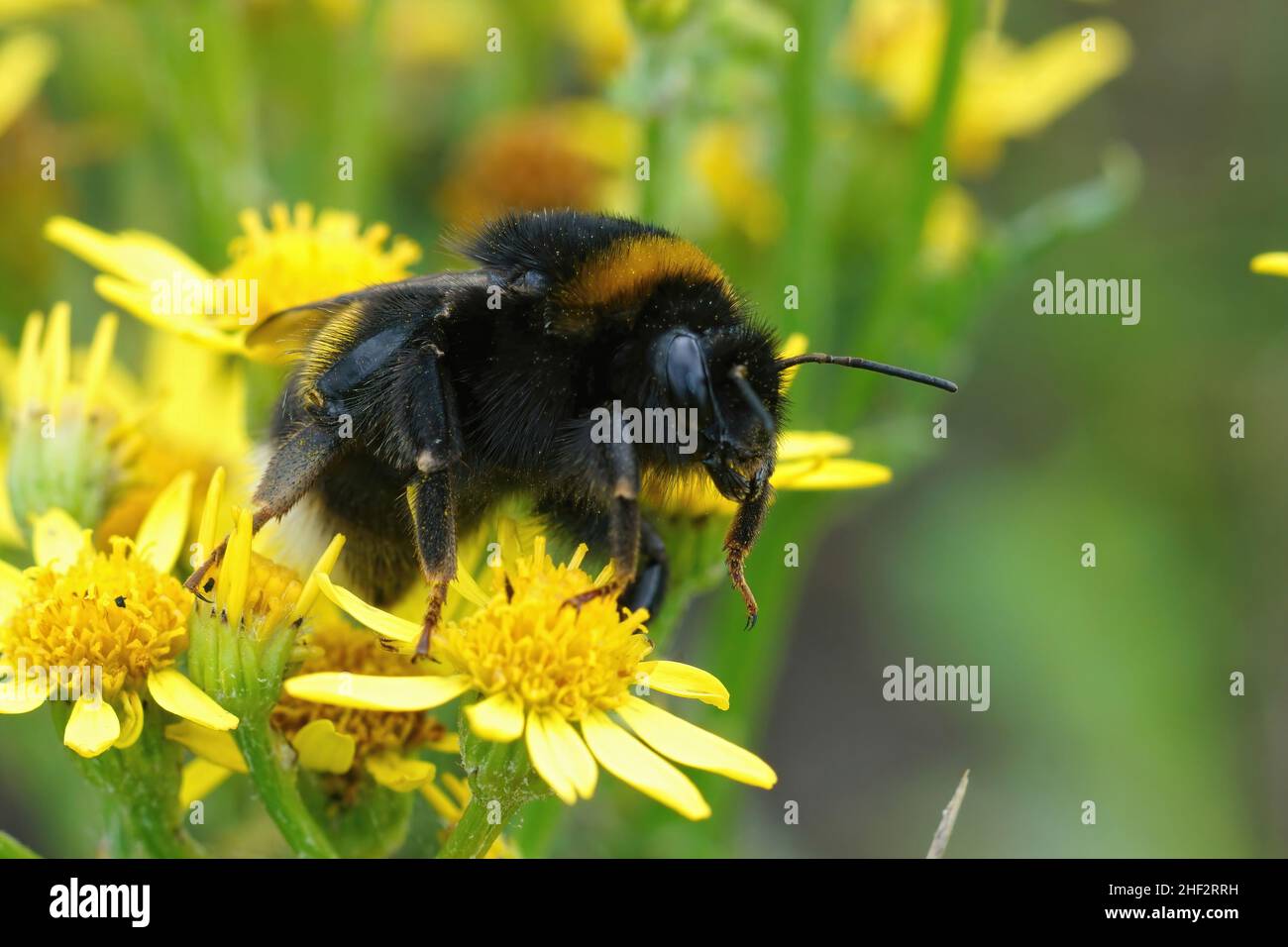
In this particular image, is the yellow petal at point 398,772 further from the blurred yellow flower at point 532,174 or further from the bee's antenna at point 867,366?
the blurred yellow flower at point 532,174

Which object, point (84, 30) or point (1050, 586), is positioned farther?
point (1050, 586)

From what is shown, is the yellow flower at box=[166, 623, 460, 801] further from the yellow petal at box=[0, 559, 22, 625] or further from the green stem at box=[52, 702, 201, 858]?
the yellow petal at box=[0, 559, 22, 625]

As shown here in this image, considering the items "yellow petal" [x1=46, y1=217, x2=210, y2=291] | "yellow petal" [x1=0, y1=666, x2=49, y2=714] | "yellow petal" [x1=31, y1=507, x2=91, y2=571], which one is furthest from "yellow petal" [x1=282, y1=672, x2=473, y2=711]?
"yellow petal" [x1=46, y1=217, x2=210, y2=291]

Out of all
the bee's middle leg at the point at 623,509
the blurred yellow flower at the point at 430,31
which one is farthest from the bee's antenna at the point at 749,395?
the blurred yellow flower at the point at 430,31
